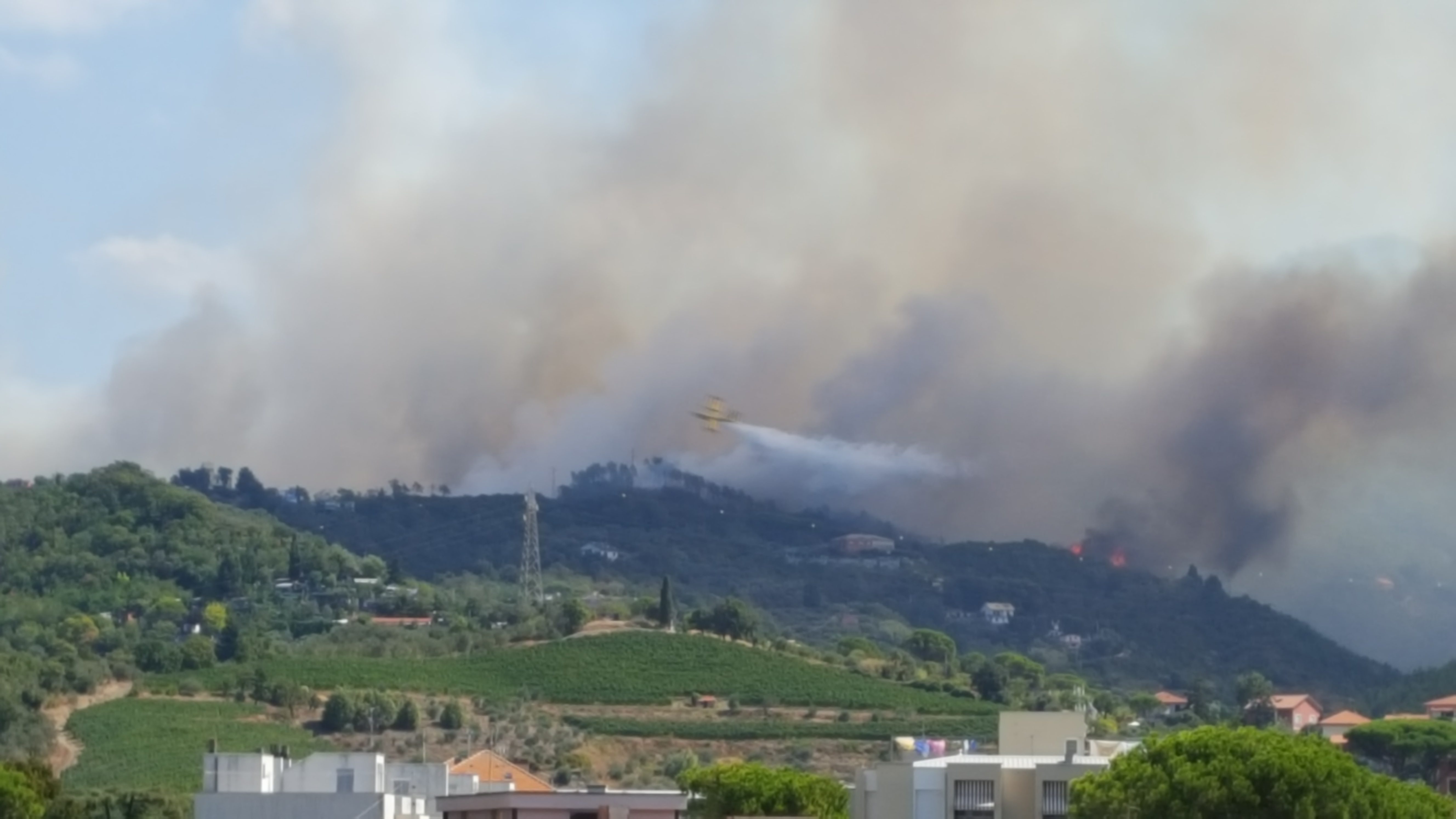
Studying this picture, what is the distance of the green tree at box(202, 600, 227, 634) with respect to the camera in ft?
602

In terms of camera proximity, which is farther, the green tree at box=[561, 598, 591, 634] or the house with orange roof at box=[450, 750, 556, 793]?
the green tree at box=[561, 598, 591, 634]

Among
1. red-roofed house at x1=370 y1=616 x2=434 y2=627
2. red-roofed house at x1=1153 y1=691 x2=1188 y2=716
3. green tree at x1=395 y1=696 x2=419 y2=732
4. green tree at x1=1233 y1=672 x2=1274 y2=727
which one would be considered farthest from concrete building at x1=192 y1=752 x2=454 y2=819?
red-roofed house at x1=1153 y1=691 x2=1188 y2=716

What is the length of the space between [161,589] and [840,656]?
46.6m

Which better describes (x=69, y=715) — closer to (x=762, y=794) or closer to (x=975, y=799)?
(x=762, y=794)

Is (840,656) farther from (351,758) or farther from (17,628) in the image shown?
(351,758)

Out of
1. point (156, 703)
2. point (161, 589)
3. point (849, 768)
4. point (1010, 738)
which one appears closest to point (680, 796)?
point (1010, 738)

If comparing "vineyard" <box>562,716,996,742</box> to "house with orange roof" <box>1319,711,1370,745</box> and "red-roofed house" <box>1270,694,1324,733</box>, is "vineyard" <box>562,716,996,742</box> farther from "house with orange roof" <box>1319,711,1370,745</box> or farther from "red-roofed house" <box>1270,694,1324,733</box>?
"red-roofed house" <box>1270,694,1324,733</box>

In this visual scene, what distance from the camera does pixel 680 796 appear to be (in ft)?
261

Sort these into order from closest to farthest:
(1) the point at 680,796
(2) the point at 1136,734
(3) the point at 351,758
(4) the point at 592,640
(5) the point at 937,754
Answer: (1) the point at 680,796 < (3) the point at 351,758 < (5) the point at 937,754 < (2) the point at 1136,734 < (4) the point at 592,640

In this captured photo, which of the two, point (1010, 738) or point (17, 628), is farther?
point (17, 628)

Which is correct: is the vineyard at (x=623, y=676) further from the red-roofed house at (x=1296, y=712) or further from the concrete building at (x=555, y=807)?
the concrete building at (x=555, y=807)

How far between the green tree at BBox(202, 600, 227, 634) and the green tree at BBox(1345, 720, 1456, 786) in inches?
2814

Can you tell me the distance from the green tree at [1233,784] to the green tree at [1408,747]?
71744mm

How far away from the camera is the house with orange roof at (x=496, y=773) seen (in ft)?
361
